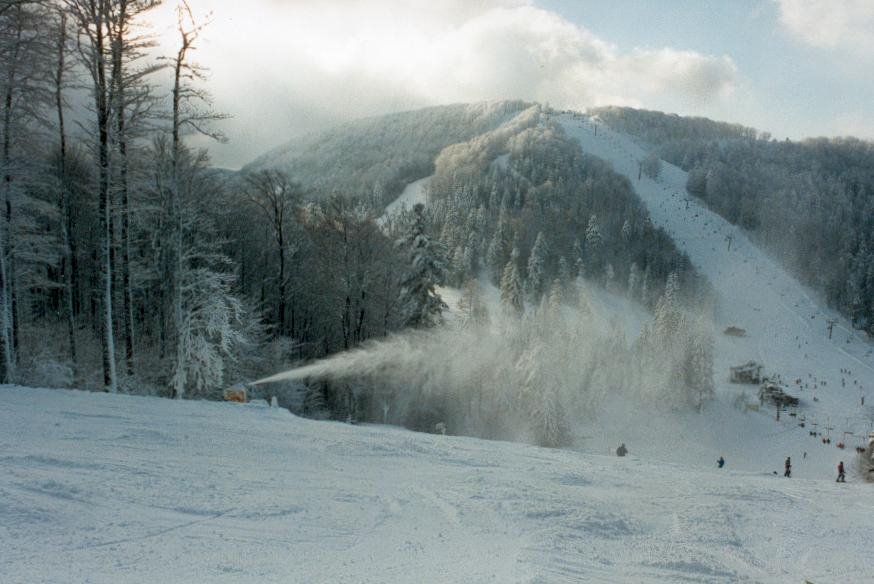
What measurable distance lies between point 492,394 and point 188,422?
34.2m

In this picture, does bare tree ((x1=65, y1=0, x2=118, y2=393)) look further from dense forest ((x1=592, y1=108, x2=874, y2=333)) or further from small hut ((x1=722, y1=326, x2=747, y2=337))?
dense forest ((x1=592, y1=108, x2=874, y2=333))

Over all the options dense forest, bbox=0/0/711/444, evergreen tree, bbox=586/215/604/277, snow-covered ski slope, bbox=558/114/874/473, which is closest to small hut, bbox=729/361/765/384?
snow-covered ski slope, bbox=558/114/874/473

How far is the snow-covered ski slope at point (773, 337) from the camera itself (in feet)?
212

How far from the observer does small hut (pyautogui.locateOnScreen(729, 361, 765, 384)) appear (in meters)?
82.4

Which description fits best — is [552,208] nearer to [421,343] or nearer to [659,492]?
[421,343]

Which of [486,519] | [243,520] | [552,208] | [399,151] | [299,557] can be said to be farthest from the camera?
[399,151]

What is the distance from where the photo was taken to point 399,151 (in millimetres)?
183875

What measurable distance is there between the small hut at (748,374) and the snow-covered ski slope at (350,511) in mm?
81371

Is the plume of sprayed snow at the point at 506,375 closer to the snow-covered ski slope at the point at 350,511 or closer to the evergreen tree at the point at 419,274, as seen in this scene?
the evergreen tree at the point at 419,274

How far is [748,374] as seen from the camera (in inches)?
3260

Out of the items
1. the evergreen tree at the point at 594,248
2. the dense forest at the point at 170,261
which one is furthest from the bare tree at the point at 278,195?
the evergreen tree at the point at 594,248

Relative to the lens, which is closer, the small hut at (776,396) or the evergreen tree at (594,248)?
the small hut at (776,396)

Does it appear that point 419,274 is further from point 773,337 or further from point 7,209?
point 773,337

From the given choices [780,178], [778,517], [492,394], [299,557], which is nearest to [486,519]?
[299,557]
